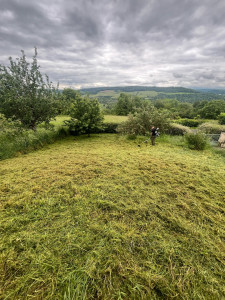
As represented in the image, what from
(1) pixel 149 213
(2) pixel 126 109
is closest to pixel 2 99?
(1) pixel 149 213

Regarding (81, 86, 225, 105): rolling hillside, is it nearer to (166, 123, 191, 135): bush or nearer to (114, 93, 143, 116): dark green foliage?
(114, 93, 143, 116): dark green foliage

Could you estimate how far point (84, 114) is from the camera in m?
8.51

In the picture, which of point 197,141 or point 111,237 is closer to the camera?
point 111,237

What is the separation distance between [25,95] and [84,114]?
11.3 feet

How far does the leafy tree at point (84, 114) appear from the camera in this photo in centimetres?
862

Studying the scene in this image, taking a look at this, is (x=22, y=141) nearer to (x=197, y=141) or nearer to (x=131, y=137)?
(x=131, y=137)

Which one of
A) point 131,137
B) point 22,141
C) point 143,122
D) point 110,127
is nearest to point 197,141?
point 143,122

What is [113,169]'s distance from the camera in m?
3.95

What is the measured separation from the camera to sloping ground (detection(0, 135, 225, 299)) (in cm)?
135

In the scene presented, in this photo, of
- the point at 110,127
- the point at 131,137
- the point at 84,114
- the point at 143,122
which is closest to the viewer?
the point at 84,114

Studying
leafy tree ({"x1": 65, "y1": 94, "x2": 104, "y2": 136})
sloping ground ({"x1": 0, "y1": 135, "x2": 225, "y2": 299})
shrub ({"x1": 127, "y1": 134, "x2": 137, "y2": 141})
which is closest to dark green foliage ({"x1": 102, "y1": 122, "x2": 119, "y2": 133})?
leafy tree ({"x1": 65, "y1": 94, "x2": 104, "y2": 136})

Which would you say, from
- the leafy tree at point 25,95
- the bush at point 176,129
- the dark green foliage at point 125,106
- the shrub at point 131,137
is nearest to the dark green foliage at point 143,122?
the shrub at point 131,137

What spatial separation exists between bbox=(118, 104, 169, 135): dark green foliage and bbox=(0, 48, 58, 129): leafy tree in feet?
17.2

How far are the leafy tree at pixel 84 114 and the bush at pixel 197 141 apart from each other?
19.9ft
